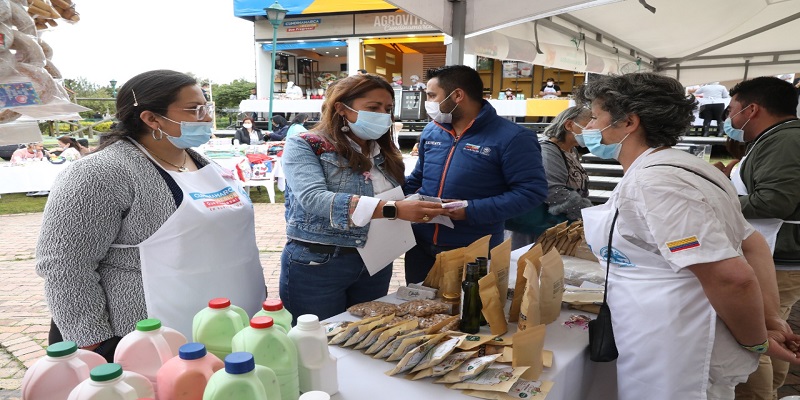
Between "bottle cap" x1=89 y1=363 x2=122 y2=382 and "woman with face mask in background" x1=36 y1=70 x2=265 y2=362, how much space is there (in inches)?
33.1

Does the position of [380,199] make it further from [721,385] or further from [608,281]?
[721,385]

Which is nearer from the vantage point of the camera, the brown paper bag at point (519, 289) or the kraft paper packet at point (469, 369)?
the kraft paper packet at point (469, 369)

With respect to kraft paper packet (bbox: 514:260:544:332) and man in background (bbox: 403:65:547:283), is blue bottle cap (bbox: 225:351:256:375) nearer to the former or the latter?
kraft paper packet (bbox: 514:260:544:332)

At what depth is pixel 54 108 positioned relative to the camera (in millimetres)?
1675

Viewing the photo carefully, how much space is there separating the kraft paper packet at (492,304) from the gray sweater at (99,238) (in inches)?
43.2

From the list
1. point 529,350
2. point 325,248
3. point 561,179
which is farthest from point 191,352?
point 561,179

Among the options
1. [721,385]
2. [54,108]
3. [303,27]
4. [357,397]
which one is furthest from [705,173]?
[303,27]

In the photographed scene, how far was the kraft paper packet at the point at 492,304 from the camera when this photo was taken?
1.61 metres

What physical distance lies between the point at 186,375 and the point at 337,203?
1062mm

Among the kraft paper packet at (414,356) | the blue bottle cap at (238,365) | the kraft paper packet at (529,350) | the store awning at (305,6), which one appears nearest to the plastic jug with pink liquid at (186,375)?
the blue bottle cap at (238,365)

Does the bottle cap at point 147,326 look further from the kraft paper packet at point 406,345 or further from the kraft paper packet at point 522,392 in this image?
the kraft paper packet at point 522,392

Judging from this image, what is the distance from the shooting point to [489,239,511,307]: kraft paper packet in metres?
1.79

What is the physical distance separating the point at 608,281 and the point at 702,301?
295 millimetres

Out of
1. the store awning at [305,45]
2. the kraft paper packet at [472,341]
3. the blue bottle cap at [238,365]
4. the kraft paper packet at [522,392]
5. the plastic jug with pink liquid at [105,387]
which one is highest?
the store awning at [305,45]
